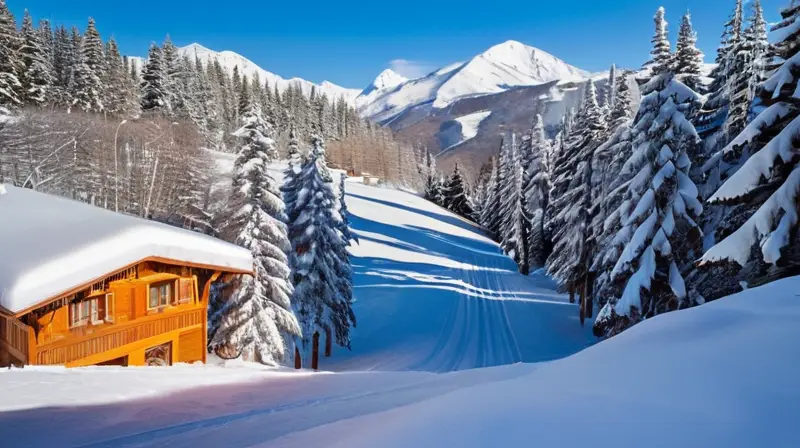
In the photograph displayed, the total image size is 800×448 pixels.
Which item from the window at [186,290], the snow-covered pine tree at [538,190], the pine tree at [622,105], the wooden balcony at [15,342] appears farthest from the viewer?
Answer: the snow-covered pine tree at [538,190]

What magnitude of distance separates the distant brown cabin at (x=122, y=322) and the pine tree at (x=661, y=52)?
1723 cm

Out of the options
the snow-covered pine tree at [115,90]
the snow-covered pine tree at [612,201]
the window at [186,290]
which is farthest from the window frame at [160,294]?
the snow-covered pine tree at [115,90]

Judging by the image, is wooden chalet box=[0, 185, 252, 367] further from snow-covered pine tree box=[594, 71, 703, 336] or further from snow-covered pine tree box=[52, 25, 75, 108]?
snow-covered pine tree box=[52, 25, 75, 108]

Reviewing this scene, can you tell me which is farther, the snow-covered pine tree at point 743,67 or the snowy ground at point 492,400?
the snow-covered pine tree at point 743,67

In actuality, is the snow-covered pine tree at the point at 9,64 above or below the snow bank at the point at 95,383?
above

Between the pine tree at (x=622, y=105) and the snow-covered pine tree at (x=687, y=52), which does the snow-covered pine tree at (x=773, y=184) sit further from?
the pine tree at (x=622, y=105)

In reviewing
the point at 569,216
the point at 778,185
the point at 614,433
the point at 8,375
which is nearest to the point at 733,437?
the point at 614,433

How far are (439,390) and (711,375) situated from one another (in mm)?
3893

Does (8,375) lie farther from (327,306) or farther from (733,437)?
(327,306)

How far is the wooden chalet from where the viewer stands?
1114 cm

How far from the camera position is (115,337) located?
1447 centimetres

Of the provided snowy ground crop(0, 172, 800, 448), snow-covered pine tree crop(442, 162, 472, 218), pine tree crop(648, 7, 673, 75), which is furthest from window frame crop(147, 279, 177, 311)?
snow-covered pine tree crop(442, 162, 472, 218)

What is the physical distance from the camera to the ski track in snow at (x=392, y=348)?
19.5 ft

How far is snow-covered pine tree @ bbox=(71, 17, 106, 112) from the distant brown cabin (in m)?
38.1
